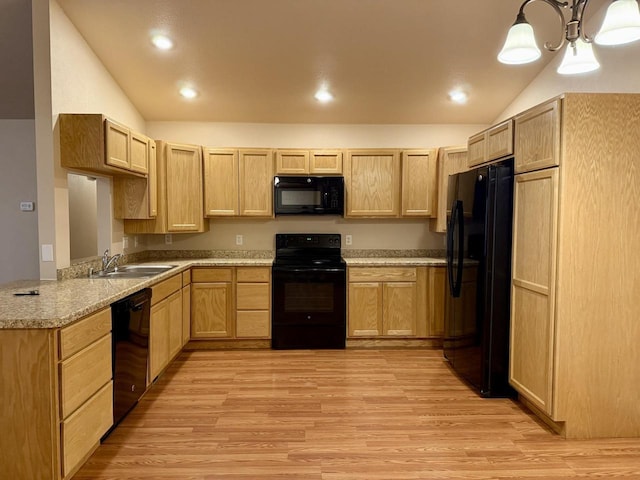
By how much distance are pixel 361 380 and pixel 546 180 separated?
209cm

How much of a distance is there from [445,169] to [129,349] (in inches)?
135

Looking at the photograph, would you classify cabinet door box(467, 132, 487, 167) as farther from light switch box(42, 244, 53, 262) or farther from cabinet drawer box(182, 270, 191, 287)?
light switch box(42, 244, 53, 262)

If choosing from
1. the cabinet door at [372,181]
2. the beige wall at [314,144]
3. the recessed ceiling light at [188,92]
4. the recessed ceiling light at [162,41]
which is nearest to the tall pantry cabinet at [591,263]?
the cabinet door at [372,181]

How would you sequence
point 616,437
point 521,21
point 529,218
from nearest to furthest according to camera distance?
point 521,21 → point 616,437 → point 529,218

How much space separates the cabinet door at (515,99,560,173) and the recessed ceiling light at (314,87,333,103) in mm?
1899

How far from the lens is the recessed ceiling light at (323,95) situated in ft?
13.2

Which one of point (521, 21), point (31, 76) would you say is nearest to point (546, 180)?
point (521, 21)

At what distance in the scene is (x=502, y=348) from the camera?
3014mm

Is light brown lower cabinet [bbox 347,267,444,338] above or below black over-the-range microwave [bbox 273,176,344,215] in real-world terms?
below

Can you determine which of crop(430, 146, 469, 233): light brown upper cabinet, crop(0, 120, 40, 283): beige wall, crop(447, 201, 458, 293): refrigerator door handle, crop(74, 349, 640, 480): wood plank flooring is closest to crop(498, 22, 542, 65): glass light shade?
crop(447, 201, 458, 293): refrigerator door handle

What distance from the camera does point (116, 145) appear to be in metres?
3.04

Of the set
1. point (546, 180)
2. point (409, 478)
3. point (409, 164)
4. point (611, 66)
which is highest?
point (611, 66)

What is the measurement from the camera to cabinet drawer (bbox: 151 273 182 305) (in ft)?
10.1

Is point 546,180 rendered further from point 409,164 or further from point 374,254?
point 374,254
